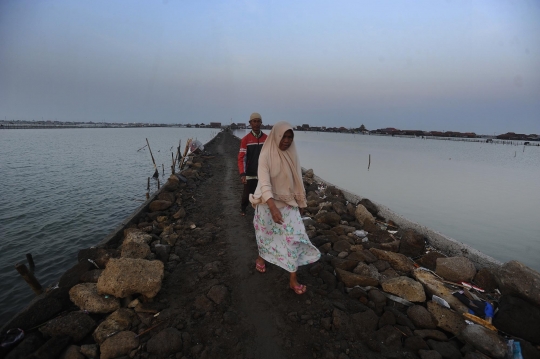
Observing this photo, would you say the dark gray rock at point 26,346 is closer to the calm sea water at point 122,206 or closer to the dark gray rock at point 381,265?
the calm sea water at point 122,206

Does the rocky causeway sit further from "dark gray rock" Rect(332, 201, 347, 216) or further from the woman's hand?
"dark gray rock" Rect(332, 201, 347, 216)

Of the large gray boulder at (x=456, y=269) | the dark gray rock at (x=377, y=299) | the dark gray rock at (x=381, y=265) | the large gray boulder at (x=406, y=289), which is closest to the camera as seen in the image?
the dark gray rock at (x=377, y=299)

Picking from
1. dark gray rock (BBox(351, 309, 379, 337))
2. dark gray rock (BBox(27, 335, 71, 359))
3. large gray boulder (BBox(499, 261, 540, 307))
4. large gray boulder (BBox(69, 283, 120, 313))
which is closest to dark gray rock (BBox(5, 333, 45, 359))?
dark gray rock (BBox(27, 335, 71, 359))

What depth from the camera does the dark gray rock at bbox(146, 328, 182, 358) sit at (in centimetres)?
207

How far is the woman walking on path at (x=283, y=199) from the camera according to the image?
254 cm

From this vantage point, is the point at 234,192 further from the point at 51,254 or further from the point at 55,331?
the point at 55,331

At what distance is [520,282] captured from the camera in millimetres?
2580

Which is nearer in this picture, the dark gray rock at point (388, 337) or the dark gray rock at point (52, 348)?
the dark gray rock at point (52, 348)

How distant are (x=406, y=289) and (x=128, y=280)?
3.02 m

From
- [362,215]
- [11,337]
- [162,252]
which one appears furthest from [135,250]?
[362,215]

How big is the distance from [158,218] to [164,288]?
2.84 m

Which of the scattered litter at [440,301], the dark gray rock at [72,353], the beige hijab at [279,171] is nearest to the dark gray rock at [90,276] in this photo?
the dark gray rock at [72,353]

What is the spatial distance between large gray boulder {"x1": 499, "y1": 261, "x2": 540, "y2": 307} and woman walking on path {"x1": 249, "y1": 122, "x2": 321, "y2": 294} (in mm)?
2045

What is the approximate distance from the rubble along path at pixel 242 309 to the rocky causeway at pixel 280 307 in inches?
0.4
